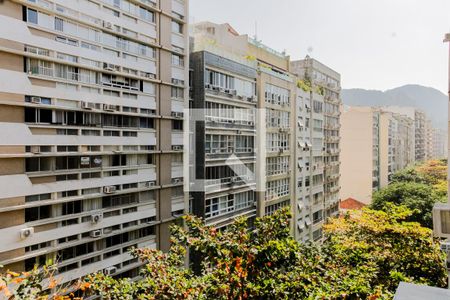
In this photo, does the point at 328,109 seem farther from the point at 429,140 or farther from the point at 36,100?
the point at 429,140

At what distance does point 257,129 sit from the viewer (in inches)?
763

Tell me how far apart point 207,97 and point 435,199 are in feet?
66.0

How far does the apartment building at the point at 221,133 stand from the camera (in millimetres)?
15219

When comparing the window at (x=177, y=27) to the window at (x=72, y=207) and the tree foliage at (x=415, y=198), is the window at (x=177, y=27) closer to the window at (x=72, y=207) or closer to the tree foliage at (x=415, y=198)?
the window at (x=72, y=207)

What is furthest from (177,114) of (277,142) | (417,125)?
(417,125)

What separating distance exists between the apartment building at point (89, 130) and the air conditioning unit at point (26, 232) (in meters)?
0.03

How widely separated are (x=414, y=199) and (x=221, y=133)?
1810 centimetres

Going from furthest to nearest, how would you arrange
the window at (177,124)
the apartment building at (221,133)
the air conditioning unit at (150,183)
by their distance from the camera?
the apartment building at (221,133), the window at (177,124), the air conditioning unit at (150,183)

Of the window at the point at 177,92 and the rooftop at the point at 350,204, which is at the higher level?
the window at the point at 177,92

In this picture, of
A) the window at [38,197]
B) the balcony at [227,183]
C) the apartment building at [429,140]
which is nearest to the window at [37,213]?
the window at [38,197]

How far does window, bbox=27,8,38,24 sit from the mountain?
4686 inches

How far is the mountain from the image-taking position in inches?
5054

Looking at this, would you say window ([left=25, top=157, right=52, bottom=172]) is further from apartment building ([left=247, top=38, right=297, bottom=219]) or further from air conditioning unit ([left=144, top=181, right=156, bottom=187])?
apartment building ([left=247, top=38, right=297, bottom=219])

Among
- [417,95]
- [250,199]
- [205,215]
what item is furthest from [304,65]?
[417,95]
